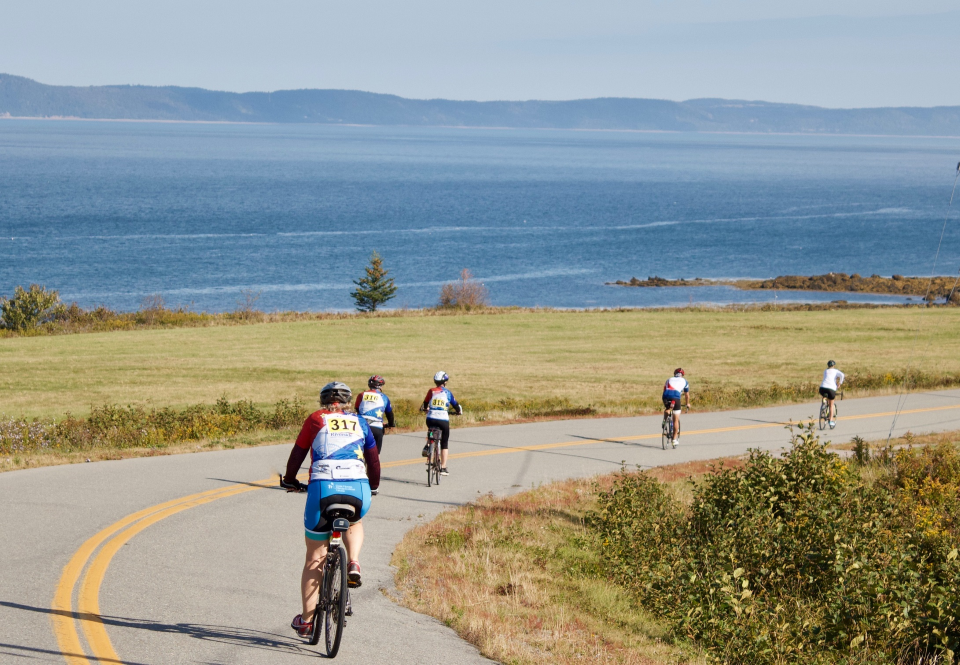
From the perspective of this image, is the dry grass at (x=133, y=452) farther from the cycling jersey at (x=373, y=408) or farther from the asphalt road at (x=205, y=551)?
the cycling jersey at (x=373, y=408)

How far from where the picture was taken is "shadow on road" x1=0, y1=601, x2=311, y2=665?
272 inches

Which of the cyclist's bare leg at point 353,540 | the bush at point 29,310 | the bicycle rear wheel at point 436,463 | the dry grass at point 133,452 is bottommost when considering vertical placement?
the bush at point 29,310

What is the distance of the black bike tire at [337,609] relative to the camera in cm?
657

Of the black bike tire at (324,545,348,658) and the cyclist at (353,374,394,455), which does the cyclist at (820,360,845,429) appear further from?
the black bike tire at (324,545,348,658)

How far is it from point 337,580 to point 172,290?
8004 centimetres

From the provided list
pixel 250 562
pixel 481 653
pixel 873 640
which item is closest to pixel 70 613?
pixel 250 562

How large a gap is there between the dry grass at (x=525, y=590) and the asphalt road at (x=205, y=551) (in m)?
0.29

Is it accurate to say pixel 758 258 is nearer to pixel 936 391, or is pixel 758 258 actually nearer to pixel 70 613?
pixel 936 391

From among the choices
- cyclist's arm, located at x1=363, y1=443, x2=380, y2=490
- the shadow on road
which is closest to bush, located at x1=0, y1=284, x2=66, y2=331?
the shadow on road

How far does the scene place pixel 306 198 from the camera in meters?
176

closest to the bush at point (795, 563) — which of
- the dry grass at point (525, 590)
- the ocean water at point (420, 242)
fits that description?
the dry grass at point (525, 590)

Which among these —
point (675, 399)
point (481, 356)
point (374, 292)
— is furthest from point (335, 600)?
point (374, 292)

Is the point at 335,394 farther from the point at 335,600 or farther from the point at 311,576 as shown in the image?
the point at 335,600

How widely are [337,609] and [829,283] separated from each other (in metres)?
90.7
